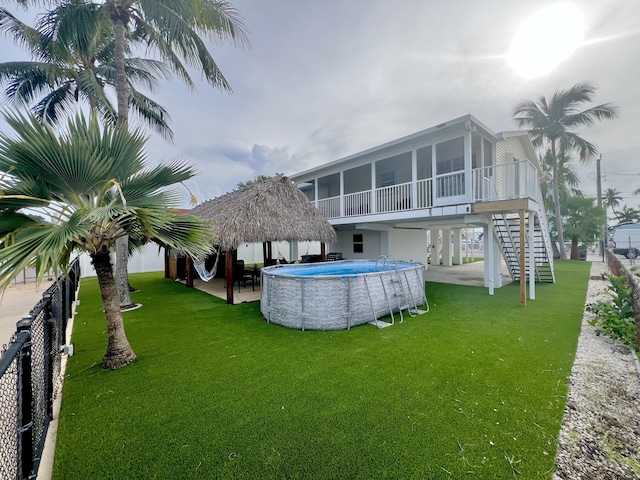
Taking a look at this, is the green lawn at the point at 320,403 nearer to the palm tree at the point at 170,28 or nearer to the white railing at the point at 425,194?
the white railing at the point at 425,194

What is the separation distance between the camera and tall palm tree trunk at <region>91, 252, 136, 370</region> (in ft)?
13.0

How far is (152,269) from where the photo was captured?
17750 millimetres

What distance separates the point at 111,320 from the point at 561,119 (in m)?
28.3

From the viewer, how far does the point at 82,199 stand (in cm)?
367

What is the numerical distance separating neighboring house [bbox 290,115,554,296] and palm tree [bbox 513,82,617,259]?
8.97 meters

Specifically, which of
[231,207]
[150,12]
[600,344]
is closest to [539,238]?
[600,344]

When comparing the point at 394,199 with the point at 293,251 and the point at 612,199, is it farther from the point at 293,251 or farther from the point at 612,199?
the point at 612,199

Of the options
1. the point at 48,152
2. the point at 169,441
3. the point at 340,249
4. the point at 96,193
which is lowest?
the point at 169,441

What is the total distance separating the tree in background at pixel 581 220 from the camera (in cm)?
2133

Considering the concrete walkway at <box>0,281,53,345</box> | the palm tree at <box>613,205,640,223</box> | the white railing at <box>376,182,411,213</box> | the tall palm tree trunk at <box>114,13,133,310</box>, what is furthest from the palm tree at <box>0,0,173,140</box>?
the palm tree at <box>613,205,640,223</box>

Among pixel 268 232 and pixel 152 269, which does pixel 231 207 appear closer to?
pixel 268 232

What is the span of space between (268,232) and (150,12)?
23.6ft

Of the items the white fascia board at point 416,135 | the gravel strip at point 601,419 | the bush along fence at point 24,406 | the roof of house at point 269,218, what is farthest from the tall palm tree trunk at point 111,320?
the white fascia board at point 416,135

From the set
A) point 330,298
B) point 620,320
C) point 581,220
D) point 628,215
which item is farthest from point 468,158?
point 628,215
